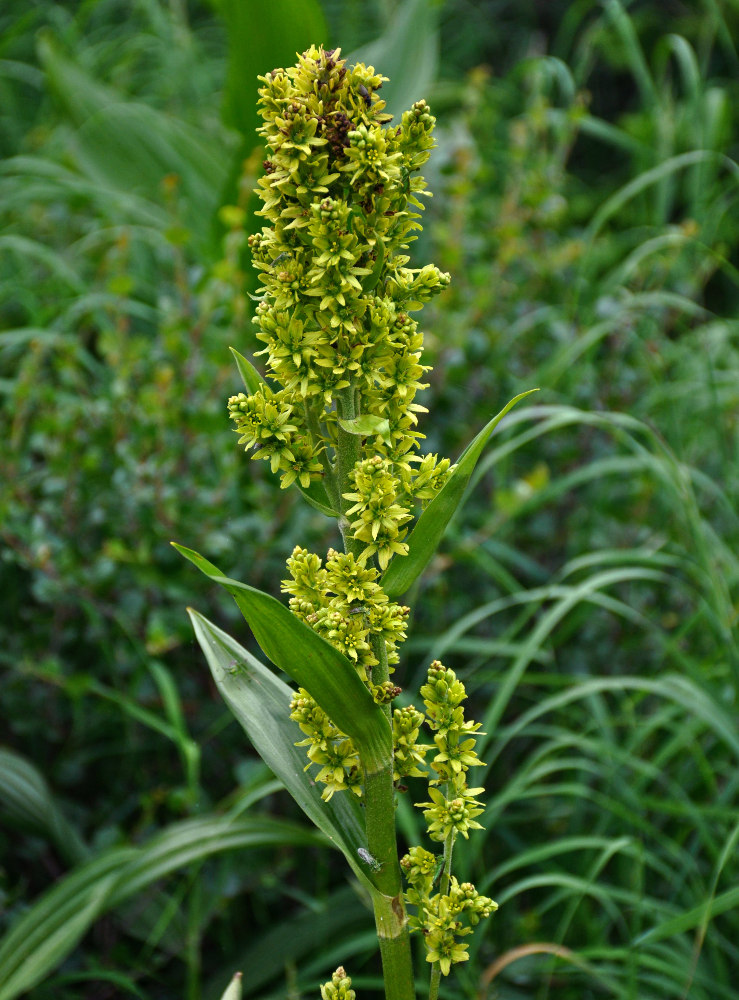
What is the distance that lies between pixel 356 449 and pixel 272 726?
34 cm

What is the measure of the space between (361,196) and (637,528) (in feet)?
5.56

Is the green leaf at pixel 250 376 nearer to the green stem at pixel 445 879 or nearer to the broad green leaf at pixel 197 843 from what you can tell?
the green stem at pixel 445 879

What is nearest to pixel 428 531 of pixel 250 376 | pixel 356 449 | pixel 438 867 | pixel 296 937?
pixel 356 449

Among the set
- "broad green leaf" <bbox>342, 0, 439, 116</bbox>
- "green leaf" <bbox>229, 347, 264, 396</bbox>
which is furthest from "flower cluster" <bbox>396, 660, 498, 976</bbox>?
"broad green leaf" <bbox>342, 0, 439, 116</bbox>

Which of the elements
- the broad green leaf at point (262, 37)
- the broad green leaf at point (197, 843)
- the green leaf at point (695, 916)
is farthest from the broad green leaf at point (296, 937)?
the broad green leaf at point (262, 37)

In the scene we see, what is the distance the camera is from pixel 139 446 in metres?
1.87

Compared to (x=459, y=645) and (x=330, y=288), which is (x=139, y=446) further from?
(x=330, y=288)

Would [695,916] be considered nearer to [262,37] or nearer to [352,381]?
[352,381]

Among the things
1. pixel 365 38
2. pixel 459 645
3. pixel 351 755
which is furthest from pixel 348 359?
pixel 365 38

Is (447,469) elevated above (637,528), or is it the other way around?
(447,469)

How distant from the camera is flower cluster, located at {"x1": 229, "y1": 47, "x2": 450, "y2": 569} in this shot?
765 millimetres

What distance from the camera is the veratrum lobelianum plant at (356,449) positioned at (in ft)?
2.53

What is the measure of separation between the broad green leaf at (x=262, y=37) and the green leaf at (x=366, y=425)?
1.83 m

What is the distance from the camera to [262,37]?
8.04ft
